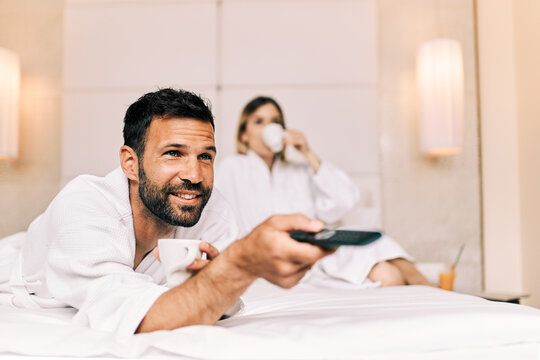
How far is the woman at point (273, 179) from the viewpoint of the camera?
1.54 m

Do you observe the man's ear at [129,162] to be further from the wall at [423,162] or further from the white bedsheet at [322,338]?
the wall at [423,162]

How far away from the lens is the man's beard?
0.66 m

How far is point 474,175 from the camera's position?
5.65ft

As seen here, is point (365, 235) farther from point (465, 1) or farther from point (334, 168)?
point (465, 1)

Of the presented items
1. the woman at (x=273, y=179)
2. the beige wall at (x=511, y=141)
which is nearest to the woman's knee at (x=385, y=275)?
the woman at (x=273, y=179)

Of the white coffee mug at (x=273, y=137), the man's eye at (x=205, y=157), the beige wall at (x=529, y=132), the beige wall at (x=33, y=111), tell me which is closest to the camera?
the man's eye at (x=205, y=157)

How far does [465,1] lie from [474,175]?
2.24 feet

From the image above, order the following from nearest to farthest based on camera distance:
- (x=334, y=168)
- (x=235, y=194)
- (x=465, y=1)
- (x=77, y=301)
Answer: (x=77, y=301)
(x=235, y=194)
(x=334, y=168)
(x=465, y=1)

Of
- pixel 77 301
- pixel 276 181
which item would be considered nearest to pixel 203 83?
pixel 276 181

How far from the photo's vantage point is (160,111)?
0.67 m

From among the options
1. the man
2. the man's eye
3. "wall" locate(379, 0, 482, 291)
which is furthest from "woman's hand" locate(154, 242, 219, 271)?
"wall" locate(379, 0, 482, 291)

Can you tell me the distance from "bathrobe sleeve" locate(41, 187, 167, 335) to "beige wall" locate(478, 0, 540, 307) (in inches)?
49.7

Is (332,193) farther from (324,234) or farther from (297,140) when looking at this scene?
(324,234)

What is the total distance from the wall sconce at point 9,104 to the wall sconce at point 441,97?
1.36 meters
